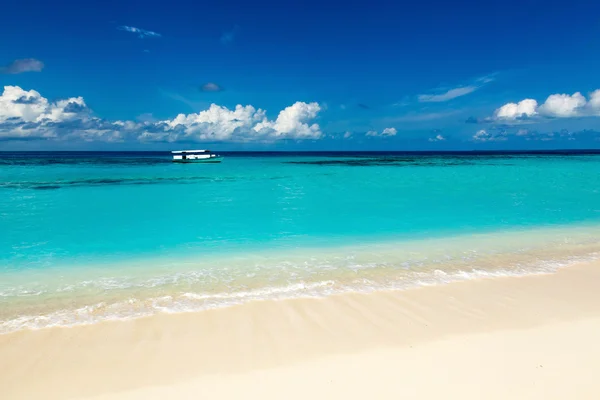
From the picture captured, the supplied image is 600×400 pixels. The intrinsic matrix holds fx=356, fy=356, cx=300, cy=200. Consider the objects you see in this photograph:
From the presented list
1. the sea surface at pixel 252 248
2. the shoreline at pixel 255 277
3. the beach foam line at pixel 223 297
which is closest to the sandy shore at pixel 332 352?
the beach foam line at pixel 223 297

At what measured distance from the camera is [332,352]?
4.82 metres

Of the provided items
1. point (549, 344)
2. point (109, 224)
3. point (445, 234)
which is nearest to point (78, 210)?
point (109, 224)

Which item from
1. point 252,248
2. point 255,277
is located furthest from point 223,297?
point 252,248

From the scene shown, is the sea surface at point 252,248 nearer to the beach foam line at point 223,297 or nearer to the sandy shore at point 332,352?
the beach foam line at point 223,297

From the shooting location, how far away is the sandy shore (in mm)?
4121

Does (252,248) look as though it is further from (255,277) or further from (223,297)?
(223,297)

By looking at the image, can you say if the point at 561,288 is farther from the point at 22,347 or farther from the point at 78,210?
the point at 78,210

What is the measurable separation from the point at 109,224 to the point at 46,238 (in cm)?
263

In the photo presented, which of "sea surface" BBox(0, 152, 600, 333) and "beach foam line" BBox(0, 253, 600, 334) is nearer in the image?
"beach foam line" BBox(0, 253, 600, 334)

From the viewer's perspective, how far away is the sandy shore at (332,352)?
4.12m

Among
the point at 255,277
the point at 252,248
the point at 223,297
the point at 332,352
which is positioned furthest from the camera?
the point at 252,248

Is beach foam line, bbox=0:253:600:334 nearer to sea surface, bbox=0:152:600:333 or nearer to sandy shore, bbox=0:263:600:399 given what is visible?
sea surface, bbox=0:152:600:333

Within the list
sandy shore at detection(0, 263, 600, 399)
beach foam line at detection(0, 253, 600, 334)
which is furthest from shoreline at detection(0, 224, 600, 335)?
sandy shore at detection(0, 263, 600, 399)

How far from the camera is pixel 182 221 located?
593 inches
